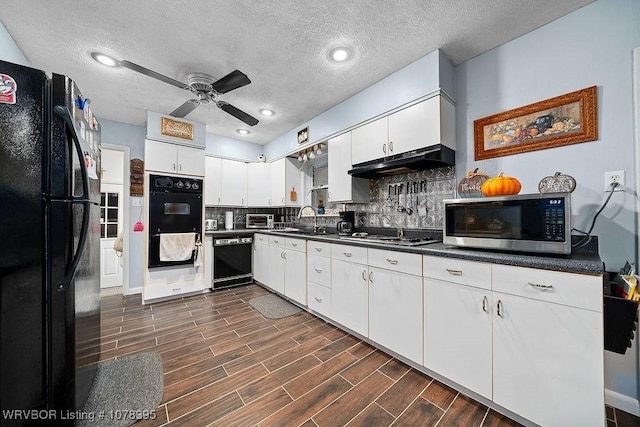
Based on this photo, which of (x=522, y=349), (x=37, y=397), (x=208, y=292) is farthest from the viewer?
(x=208, y=292)

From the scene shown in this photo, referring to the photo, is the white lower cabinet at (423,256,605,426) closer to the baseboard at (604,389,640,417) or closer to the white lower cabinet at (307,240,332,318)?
the baseboard at (604,389,640,417)

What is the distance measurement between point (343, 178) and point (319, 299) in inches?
57.3

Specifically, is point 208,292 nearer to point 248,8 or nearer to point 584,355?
point 248,8

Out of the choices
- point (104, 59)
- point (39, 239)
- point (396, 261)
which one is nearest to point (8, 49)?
point (104, 59)

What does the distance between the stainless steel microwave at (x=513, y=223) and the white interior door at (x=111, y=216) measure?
5.03 meters

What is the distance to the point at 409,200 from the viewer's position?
2553 millimetres

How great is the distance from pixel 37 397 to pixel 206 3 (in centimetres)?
240

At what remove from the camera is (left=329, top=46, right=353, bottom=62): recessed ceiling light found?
2.04 m

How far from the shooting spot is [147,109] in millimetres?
3199

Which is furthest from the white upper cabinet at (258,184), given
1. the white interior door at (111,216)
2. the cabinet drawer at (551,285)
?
the cabinet drawer at (551,285)

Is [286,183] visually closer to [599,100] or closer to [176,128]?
[176,128]

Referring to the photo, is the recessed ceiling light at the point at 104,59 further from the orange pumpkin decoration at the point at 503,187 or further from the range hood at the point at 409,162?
the orange pumpkin decoration at the point at 503,187

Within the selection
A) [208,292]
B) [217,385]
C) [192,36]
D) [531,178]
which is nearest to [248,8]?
[192,36]

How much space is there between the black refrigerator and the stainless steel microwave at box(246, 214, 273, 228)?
318 centimetres
